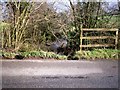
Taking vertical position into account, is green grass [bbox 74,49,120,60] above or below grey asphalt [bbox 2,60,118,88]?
above

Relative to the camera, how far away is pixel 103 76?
7184 millimetres

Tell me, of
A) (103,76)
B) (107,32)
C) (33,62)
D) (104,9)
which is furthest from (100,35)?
(103,76)

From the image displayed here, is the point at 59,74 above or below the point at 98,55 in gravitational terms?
below

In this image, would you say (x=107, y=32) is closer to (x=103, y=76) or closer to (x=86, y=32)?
(x=86, y=32)

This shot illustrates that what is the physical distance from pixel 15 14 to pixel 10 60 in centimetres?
286

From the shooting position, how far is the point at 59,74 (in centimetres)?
739

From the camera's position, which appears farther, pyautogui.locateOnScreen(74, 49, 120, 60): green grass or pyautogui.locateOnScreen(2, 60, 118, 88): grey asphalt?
pyautogui.locateOnScreen(74, 49, 120, 60): green grass

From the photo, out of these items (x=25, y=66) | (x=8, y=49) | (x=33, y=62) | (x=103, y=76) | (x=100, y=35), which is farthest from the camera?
(x=100, y=35)

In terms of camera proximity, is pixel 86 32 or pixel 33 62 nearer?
pixel 33 62

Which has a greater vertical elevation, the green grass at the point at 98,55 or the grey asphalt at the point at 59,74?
the green grass at the point at 98,55

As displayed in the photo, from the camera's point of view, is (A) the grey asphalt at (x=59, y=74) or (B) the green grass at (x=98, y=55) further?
(B) the green grass at (x=98, y=55)

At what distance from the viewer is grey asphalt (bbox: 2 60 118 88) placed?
628 cm

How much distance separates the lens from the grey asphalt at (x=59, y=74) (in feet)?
20.6

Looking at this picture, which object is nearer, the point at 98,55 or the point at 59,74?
the point at 59,74
